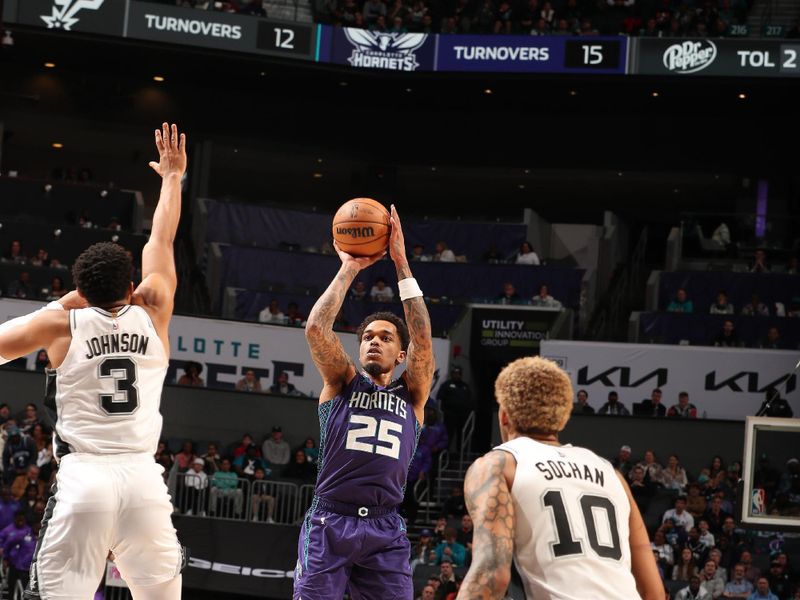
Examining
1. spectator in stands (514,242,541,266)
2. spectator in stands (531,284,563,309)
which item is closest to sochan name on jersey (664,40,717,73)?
spectator in stands (514,242,541,266)

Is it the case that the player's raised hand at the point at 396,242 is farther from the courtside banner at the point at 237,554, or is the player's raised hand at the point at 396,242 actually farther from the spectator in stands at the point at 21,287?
the spectator in stands at the point at 21,287

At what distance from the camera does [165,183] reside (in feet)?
20.6

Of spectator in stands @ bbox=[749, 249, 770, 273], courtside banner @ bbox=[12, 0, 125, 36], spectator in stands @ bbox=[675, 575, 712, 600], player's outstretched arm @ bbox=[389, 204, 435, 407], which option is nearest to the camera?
player's outstretched arm @ bbox=[389, 204, 435, 407]

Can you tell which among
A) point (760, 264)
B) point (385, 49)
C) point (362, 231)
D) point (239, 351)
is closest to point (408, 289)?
point (362, 231)

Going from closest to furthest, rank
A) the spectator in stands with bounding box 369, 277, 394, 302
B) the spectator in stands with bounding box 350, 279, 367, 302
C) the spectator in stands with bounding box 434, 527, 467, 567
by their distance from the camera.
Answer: the spectator in stands with bounding box 434, 527, 467, 567 → the spectator in stands with bounding box 369, 277, 394, 302 → the spectator in stands with bounding box 350, 279, 367, 302

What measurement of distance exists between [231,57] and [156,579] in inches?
905

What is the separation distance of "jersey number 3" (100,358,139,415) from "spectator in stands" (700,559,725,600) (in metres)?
12.2

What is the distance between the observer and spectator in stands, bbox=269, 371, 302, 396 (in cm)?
2166

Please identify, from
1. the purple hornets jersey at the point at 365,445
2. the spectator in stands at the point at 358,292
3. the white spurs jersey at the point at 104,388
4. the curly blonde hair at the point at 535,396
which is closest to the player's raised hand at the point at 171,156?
the white spurs jersey at the point at 104,388

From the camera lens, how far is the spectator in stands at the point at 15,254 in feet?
77.7

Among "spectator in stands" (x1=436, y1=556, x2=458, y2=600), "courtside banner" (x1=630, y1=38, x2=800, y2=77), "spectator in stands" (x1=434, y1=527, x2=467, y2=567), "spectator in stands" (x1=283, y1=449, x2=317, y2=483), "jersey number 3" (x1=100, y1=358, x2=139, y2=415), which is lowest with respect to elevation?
"spectator in stands" (x1=436, y1=556, x2=458, y2=600)

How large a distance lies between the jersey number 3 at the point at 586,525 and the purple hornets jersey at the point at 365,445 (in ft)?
8.31

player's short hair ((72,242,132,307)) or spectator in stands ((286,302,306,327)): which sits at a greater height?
spectator in stands ((286,302,306,327))

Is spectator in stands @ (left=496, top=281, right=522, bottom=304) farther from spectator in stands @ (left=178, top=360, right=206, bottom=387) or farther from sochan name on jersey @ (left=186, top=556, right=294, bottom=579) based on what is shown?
sochan name on jersey @ (left=186, top=556, right=294, bottom=579)
